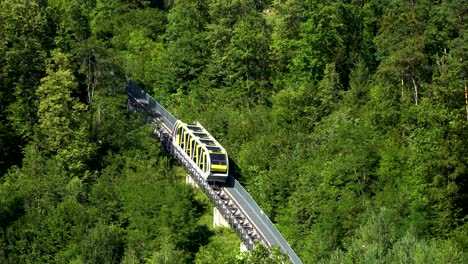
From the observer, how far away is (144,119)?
3391 inches

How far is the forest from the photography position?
6525 centimetres

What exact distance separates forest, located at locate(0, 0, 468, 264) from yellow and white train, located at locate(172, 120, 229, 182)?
191cm

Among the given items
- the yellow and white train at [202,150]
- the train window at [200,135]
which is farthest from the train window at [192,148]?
the train window at [200,135]

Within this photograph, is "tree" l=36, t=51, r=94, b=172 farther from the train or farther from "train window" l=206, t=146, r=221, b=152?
"train window" l=206, t=146, r=221, b=152

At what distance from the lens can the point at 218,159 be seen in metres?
76.5

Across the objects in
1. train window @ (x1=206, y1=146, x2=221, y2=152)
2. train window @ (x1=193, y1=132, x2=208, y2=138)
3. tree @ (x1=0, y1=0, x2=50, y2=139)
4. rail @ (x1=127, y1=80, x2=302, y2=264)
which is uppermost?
tree @ (x1=0, y1=0, x2=50, y2=139)

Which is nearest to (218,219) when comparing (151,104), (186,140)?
(186,140)

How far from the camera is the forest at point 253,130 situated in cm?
6525

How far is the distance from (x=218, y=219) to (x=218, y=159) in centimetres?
480

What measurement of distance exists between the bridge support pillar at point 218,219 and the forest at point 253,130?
1.95 ft

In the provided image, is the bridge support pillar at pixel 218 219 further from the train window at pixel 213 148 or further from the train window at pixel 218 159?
the train window at pixel 213 148

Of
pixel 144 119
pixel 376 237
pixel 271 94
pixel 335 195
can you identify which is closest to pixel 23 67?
pixel 144 119

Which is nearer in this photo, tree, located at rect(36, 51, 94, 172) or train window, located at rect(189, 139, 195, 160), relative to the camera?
tree, located at rect(36, 51, 94, 172)

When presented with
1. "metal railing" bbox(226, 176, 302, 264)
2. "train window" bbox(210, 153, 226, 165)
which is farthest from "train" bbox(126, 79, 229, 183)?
"metal railing" bbox(226, 176, 302, 264)
